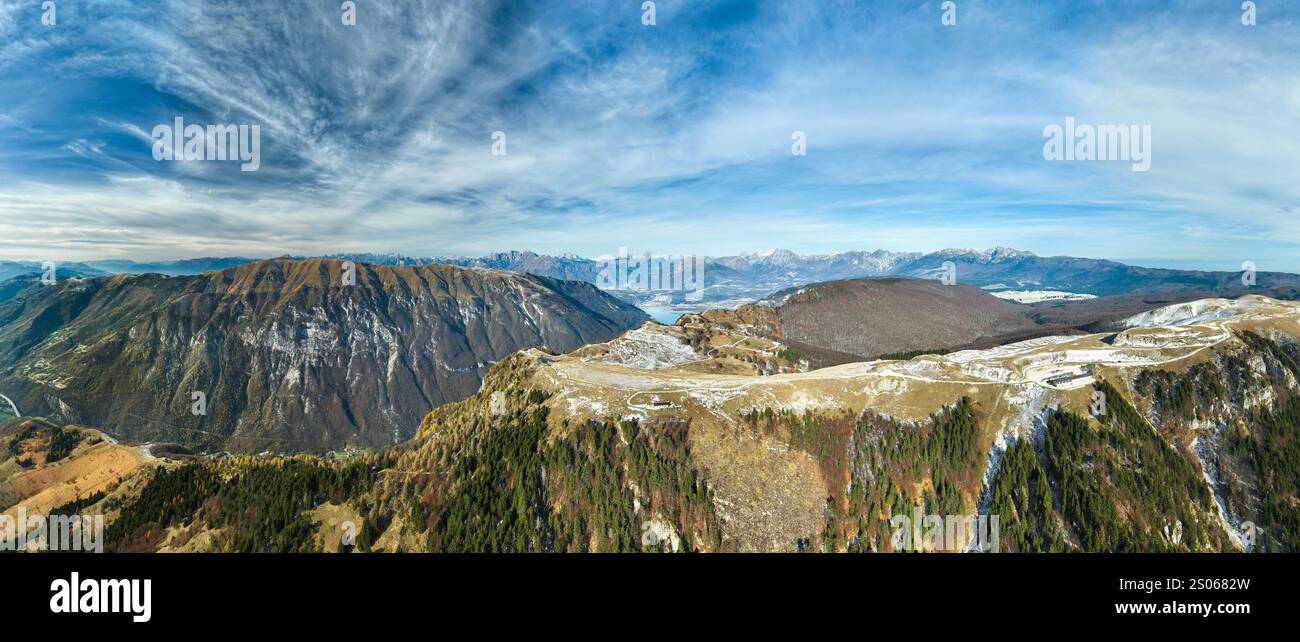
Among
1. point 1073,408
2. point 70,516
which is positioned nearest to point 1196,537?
point 1073,408
